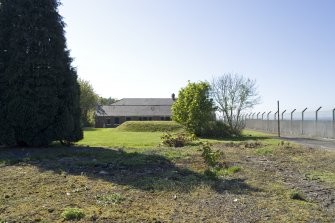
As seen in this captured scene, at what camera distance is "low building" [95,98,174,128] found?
7756cm

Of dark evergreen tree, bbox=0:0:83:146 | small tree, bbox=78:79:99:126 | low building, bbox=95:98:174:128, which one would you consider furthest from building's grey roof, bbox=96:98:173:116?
dark evergreen tree, bbox=0:0:83:146

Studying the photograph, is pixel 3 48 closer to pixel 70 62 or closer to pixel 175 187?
pixel 70 62

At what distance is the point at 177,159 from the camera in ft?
43.2

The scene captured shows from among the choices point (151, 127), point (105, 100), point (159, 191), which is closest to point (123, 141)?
point (159, 191)

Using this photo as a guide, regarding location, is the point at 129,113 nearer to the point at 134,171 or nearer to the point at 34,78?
the point at 34,78

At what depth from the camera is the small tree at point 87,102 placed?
73950 millimetres

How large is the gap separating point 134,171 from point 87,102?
67.1 m

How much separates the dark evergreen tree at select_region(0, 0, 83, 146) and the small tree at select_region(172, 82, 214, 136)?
1704cm

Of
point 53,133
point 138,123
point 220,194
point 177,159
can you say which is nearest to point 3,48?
point 53,133

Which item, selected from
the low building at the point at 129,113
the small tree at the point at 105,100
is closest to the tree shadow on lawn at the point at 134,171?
the low building at the point at 129,113

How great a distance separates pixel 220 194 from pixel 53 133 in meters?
11.7

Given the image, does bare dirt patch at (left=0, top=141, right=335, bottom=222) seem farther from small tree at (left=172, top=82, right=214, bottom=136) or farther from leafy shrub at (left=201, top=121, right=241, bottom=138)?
small tree at (left=172, top=82, right=214, bottom=136)

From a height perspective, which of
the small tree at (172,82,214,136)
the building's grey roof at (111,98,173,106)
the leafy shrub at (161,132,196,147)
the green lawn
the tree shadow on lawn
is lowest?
the tree shadow on lawn

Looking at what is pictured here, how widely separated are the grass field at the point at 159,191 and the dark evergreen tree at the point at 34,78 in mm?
4912
